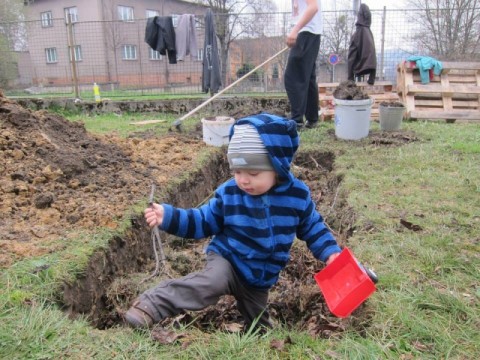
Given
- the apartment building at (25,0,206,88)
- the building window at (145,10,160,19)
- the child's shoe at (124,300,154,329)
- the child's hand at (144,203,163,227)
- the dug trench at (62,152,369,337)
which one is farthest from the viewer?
the building window at (145,10,160,19)

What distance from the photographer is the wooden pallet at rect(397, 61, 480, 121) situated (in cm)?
788

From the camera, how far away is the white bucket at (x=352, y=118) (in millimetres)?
5832

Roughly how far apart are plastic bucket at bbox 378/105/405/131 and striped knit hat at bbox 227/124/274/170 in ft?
16.6

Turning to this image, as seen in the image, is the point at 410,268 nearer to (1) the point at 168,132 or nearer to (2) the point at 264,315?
(2) the point at 264,315

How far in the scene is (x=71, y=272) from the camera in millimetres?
2303

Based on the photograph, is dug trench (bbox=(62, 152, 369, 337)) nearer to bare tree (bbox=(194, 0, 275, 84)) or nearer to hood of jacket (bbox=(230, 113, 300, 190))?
hood of jacket (bbox=(230, 113, 300, 190))

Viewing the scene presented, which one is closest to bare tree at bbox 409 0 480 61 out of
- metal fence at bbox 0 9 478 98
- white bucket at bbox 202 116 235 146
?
metal fence at bbox 0 9 478 98

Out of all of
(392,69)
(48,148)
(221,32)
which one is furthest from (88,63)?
(48,148)

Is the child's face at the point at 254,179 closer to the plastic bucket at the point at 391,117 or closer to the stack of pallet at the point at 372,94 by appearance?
the plastic bucket at the point at 391,117

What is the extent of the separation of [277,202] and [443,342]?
0.96 m

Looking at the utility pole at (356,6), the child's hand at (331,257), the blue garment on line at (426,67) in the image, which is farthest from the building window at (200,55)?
the child's hand at (331,257)

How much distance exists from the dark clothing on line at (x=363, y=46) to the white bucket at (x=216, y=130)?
3341mm

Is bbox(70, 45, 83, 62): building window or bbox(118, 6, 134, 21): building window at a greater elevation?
bbox(118, 6, 134, 21): building window

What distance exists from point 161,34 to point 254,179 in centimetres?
881
